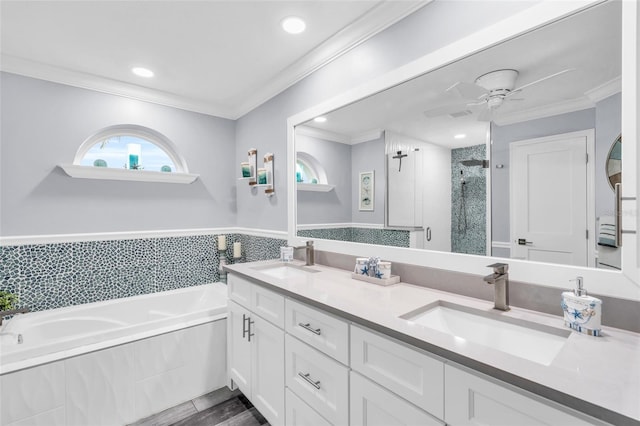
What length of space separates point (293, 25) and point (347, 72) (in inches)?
17.4

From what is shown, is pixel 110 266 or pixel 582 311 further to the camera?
pixel 110 266

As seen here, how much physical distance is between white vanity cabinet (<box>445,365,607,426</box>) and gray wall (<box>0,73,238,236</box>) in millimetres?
Answer: 2900

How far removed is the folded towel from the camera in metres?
1.00

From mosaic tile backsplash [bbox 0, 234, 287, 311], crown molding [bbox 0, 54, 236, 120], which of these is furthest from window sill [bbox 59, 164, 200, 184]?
crown molding [bbox 0, 54, 236, 120]

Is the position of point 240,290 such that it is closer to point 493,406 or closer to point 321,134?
point 321,134

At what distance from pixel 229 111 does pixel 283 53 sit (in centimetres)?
138

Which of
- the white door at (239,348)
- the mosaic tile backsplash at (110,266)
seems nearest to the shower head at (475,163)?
the white door at (239,348)

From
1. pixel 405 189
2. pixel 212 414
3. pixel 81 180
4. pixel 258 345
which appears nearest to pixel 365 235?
pixel 405 189

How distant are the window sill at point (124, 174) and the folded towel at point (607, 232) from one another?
309 centimetres

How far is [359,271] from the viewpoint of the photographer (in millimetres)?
1712

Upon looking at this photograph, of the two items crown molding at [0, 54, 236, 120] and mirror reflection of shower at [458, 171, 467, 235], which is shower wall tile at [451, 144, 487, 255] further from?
crown molding at [0, 54, 236, 120]

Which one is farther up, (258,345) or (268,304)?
(268,304)

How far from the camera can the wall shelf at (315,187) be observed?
2.20 m

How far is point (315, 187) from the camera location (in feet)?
7.48
